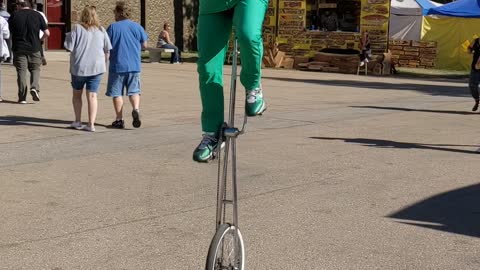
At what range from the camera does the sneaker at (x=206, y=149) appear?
4621 millimetres

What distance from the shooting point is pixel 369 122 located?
14.8m

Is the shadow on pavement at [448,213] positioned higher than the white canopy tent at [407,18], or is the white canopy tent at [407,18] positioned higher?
the white canopy tent at [407,18]

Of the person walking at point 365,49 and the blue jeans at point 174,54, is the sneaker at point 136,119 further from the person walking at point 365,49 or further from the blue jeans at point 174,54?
the blue jeans at point 174,54

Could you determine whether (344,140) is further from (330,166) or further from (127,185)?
(127,185)

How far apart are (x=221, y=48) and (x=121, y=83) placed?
8.58m

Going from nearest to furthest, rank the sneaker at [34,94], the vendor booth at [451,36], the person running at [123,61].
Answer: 1. the person running at [123,61]
2. the sneaker at [34,94]
3. the vendor booth at [451,36]

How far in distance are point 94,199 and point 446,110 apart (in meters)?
11.5

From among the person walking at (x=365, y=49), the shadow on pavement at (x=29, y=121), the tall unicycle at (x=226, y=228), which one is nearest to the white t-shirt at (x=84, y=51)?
the shadow on pavement at (x=29, y=121)

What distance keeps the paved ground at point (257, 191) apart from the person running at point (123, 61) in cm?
45

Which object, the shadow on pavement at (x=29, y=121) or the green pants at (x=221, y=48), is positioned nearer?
the green pants at (x=221, y=48)

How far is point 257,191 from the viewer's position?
8.61m

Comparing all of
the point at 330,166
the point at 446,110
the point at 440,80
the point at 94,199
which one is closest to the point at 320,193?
the point at 330,166

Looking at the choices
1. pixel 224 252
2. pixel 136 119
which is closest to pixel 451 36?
pixel 136 119

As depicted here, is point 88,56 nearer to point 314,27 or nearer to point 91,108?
point 91,108
